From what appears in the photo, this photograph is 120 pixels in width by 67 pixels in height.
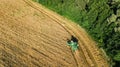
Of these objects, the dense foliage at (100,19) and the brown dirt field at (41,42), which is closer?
the brown dirt field at (41,42)

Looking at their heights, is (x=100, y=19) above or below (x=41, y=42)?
above

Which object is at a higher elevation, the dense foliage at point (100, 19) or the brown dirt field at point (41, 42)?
the dense foliage at point (100, 19)

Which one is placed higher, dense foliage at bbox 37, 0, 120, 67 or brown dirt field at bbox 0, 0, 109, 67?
dense foliage at bbox 37, 0, 120, 67

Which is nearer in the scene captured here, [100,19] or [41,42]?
[41,42]

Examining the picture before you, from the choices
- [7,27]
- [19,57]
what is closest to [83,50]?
[19,57]

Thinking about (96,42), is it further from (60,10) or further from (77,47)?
(60,10)

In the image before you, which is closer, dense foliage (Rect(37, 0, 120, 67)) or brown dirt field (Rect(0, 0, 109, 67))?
brown dirt field (Rect(0, 0, 109, 67))
